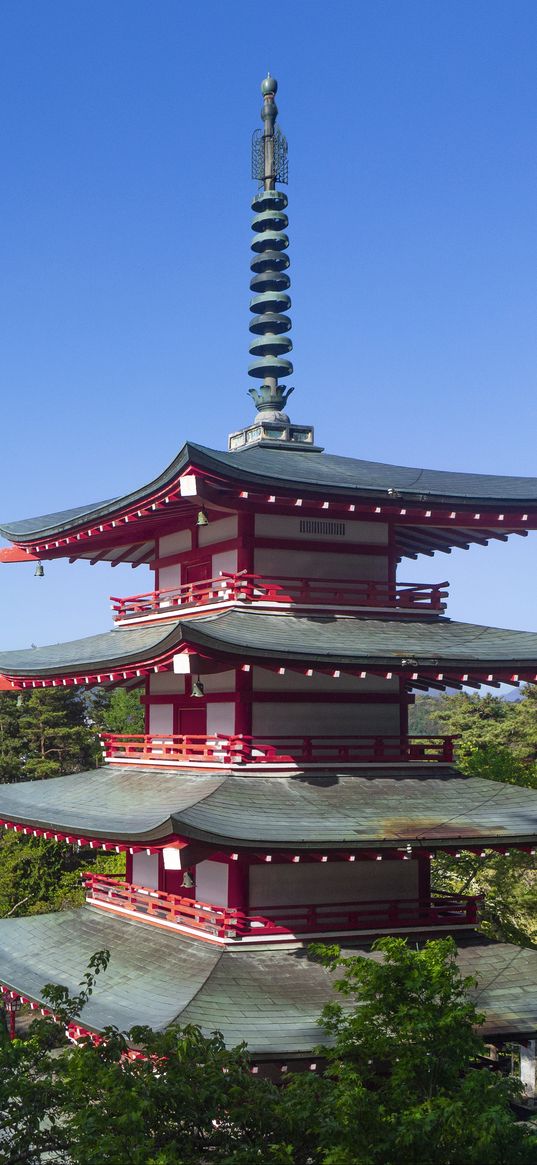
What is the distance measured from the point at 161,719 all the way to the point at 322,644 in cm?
664

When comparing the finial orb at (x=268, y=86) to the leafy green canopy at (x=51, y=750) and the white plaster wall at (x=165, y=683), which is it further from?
the leafy green canopy at (x=51, y=750)

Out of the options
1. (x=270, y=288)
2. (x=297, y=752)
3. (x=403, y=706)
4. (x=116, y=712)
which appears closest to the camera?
(x=297, y=752)

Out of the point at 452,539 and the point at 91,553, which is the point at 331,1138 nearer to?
the point at 452,539

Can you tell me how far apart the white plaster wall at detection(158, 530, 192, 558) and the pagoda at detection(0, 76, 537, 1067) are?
0.08 m

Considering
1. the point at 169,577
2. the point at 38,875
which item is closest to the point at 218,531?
the point at 169,577

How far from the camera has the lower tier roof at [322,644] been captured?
19625 millimetres

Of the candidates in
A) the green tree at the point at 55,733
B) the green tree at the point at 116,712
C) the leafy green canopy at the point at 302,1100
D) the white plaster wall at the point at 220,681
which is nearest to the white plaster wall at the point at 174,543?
the white plaster wall at the point at 220,681

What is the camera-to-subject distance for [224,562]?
77.2 feet

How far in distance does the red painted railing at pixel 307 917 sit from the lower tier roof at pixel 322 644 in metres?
4.71

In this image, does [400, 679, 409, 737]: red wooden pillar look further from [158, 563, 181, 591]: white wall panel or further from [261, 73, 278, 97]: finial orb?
[261, 73, 278, 97]: finial orb

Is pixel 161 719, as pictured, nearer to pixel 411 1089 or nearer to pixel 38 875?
pixel 411 1089

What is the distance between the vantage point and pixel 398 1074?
13.1 metres

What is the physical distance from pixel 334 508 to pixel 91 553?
887 centimetres

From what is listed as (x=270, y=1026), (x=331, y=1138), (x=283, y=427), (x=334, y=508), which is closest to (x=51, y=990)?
(x=270, y=1026)
